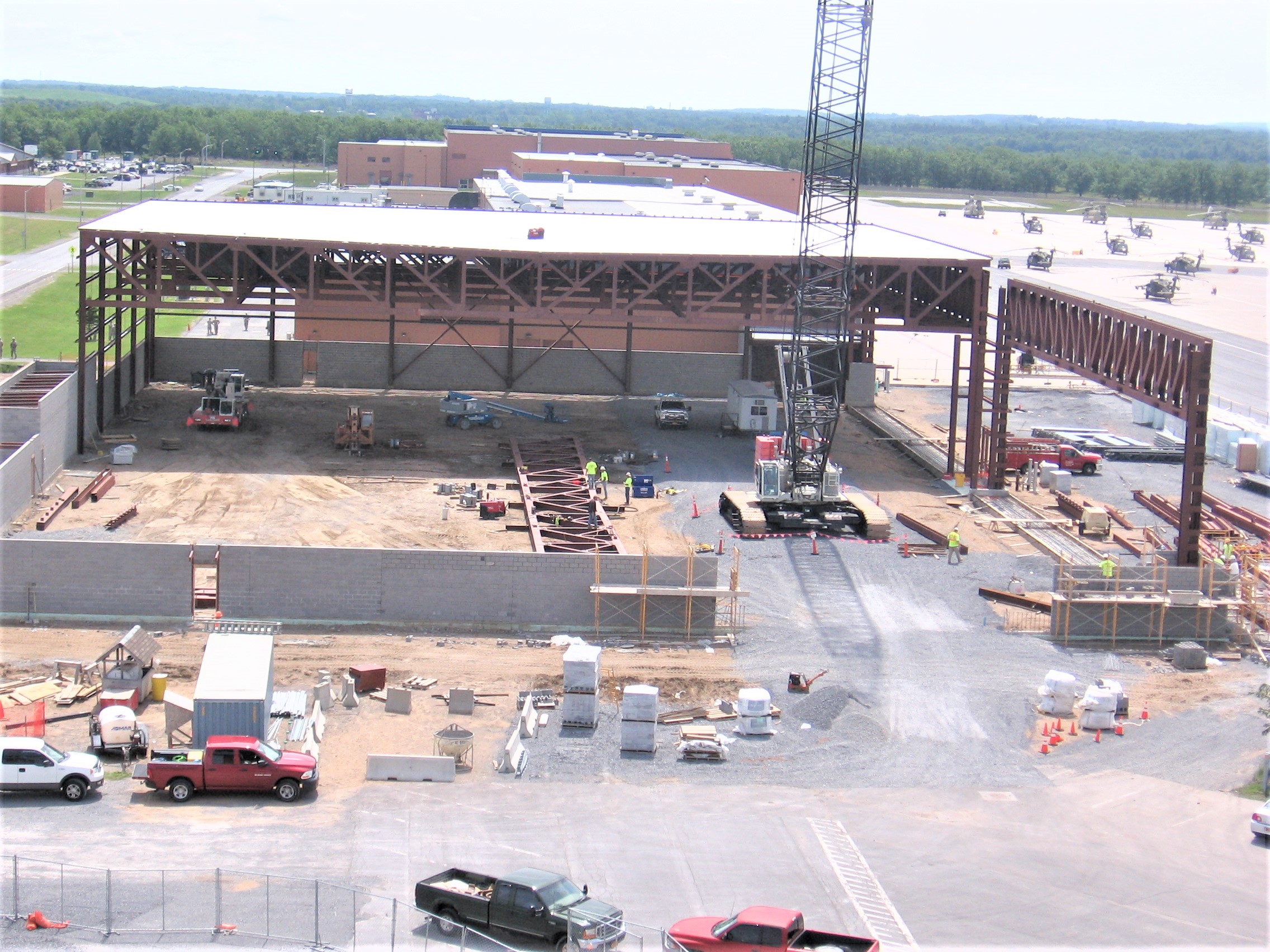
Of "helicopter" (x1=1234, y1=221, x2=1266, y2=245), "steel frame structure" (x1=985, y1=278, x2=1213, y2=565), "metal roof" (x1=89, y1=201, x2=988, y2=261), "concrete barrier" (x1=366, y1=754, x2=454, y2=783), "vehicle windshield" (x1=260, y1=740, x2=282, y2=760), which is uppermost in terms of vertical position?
"helicopter" (x1=1234, y1=221, x2=1266, y2=245)

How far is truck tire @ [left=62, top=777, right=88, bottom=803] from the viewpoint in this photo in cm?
2664

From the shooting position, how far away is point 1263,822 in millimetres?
26938

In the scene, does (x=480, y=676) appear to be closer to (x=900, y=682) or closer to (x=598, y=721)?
(x=598, y=721)

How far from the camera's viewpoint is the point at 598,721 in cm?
3225

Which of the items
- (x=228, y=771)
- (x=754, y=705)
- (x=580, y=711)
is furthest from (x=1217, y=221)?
(x=228, y=771)

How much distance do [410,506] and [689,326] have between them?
616 inches

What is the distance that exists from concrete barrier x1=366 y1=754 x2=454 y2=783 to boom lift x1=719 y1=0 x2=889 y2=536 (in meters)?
19.9

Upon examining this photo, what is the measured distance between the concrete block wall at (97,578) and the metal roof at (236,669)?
5089 millimetres

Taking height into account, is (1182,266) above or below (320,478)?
above

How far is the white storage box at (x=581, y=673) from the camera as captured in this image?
106 ft

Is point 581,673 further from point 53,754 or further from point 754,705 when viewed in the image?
point 53,754

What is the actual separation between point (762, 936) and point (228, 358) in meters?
50.0

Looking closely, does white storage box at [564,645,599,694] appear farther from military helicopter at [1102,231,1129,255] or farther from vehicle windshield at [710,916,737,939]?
military helicopter at [1102,231,1129,255]

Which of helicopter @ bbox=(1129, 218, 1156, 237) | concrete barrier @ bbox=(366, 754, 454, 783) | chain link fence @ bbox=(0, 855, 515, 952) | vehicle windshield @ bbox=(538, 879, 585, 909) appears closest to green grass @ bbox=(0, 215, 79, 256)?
concrete barrier @ bbox=(366, 754, 454, 783)
